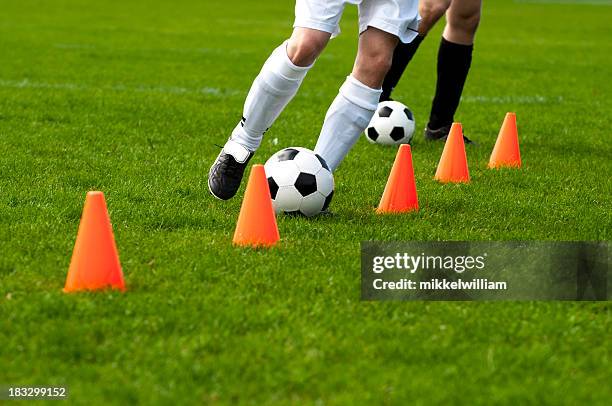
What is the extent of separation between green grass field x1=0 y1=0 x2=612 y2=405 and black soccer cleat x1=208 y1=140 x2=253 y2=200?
0.11 m

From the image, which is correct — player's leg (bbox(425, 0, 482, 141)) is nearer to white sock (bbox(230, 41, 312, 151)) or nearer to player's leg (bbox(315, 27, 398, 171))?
player's leg (bbox(315, 27, 398, 171))

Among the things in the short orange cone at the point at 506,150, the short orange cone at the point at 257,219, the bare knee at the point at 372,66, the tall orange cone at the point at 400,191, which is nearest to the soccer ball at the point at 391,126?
the short orange cone at the point at 506,150

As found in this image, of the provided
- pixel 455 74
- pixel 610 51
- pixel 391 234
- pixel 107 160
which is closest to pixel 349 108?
pixel 391 234

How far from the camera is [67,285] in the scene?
158 inches

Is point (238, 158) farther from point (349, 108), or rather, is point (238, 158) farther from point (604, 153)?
point (604, 153)

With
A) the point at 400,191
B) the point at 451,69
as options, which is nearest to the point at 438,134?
the point at 451,69

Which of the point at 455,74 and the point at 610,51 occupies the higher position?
the point at 455,74

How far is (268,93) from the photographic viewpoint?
18.1 feet

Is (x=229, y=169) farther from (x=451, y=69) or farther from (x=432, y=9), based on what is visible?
(x=451, y=69)

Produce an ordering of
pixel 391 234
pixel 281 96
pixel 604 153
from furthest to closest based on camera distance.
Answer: pixel 604 153 < pixel 281 96 < pixel 391 234

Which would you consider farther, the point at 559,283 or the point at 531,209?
the point at 531,209

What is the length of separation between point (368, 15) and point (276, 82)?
59 centimetres

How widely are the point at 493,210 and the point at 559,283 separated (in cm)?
152

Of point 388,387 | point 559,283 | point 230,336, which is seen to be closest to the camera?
point 388,387
